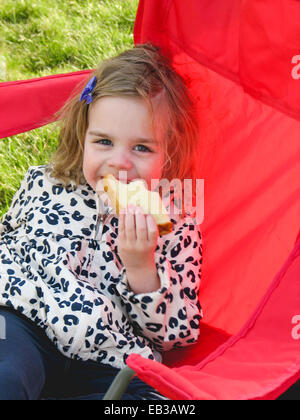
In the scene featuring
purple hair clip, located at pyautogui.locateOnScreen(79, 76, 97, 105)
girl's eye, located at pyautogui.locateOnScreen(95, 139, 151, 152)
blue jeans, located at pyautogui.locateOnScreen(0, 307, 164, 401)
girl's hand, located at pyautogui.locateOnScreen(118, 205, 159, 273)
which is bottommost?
blue jeans, located at pyautogui.locateOnScreen(0, 307, 164, 401)

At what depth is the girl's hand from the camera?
3.48ft

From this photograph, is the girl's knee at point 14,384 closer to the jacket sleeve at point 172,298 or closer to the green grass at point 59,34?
the jacket sleeve at point 172,298

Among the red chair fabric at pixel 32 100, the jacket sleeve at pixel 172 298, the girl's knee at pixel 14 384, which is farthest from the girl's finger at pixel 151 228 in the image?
the red chair fabric at pixel 32 100

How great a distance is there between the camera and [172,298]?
3.86 ft

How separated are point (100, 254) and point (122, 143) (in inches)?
9.1

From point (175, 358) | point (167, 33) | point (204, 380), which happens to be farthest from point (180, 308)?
point (167, 33)

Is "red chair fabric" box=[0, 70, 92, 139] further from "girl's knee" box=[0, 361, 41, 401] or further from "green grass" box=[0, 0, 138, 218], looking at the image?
"green grass" box=[0, 0, 138, 218]

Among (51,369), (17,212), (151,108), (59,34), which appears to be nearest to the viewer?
Result: (51,369)

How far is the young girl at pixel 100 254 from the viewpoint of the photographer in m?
1.10

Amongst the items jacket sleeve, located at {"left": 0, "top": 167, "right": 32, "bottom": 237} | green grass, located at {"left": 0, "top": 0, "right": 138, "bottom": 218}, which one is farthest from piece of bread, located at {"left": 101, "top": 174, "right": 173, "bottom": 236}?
green grass, located at {"left": 0, "top": 0, "right": 138, "bottom": 218}

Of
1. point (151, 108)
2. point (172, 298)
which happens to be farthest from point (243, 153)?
point (172, 298)

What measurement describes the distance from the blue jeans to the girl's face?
1.07 feet

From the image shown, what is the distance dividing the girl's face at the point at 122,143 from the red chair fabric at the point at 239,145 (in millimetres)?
236

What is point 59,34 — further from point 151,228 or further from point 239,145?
point 151,228
